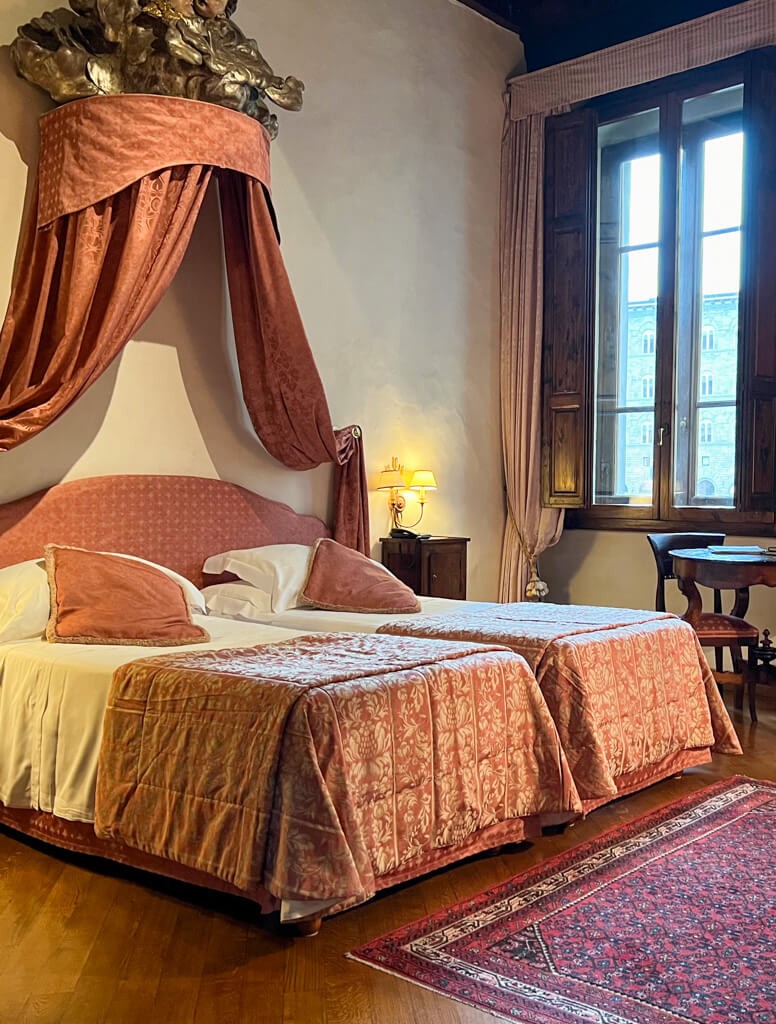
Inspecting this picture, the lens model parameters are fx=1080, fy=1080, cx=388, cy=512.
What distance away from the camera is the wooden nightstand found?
540cm

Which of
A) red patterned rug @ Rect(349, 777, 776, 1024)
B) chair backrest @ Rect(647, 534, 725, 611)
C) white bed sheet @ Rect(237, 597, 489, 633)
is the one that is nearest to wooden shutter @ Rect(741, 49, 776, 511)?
chair backrest @ Rect(647, 534, 725, 611)

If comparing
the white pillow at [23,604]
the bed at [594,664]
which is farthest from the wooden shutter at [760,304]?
the white pillow at [23,604]

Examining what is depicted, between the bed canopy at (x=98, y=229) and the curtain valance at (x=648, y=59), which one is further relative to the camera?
the curtain valance at (x=648, y=59)

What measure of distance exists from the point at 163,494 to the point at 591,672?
1946 millimetres

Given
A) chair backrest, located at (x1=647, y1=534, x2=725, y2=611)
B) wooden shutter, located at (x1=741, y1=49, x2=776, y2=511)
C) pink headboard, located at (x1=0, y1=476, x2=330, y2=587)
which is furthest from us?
wooden shutter, located at (x1=741, y1=49, x2=776, y2=511)

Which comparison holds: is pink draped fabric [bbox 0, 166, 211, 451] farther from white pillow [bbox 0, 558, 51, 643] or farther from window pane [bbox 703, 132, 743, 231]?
window pane [bbox 703, 132, 743, 231]

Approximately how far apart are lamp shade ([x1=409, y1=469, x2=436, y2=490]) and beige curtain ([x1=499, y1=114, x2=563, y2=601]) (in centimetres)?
92

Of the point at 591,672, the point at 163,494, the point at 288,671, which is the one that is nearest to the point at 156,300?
the point at 163,494

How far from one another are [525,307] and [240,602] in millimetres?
2843

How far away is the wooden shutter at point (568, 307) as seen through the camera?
20.1ft

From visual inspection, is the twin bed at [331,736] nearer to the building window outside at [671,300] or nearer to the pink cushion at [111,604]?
the pink cushion at [111,604]

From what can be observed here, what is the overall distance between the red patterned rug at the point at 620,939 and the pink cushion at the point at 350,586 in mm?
1354

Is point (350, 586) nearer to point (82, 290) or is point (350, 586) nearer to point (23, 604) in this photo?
point (23, 604)

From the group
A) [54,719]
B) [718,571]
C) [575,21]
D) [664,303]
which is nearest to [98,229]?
[54,719]
